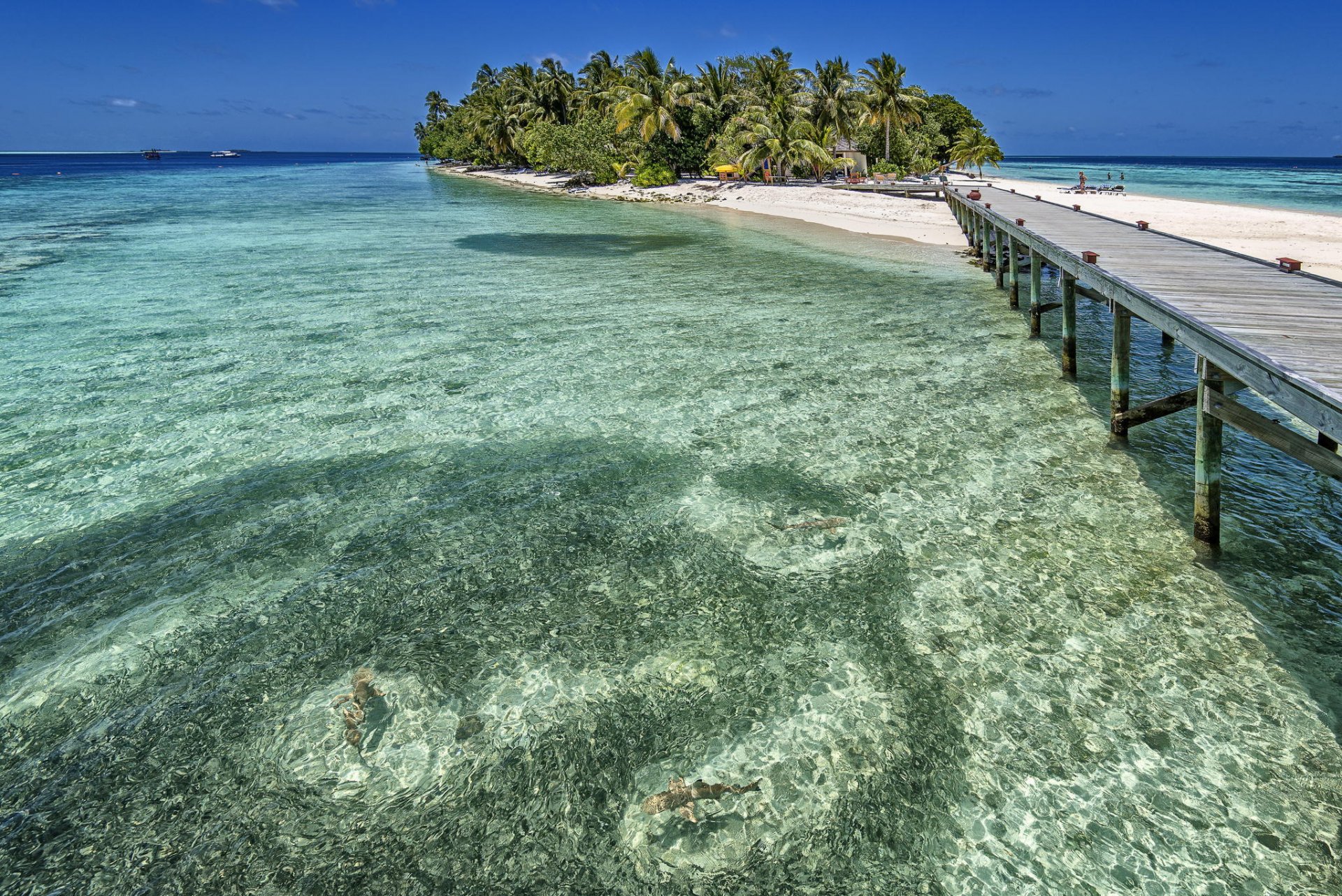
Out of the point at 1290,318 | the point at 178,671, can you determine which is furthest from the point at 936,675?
the point at 178,671

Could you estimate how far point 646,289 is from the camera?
20.9 meters

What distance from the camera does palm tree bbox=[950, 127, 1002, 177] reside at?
64.4 metres

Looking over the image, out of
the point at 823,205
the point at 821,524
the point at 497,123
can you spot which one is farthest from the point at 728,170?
the point at 821,524

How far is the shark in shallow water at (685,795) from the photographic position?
4438 mm

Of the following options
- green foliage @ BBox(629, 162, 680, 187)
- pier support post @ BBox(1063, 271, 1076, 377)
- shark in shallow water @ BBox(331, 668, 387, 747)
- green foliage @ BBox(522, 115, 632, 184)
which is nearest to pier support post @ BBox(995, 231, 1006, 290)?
pier support post @ BBox(1063, 271, 1076, 377)

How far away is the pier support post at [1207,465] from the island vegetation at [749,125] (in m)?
49.7

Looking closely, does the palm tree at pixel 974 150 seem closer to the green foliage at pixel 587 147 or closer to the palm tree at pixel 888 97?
the palm tree at pixel 888 97

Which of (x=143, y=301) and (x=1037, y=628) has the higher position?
(x=143, y=301)

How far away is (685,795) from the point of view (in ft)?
14.8

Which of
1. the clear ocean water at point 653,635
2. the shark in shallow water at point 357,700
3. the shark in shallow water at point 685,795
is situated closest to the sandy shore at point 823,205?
the clear ocean water at point 653,635

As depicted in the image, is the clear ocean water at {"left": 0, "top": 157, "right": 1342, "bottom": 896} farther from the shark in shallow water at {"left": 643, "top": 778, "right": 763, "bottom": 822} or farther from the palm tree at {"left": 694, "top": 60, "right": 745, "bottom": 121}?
the palm tree at {"left": 694, "top": 60, "right": 745, "bottom": 121}

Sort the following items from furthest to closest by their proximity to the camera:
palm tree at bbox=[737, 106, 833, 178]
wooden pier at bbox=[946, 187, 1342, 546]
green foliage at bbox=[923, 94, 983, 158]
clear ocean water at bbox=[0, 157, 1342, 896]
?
green foliage at bbox=[923, 94, 983, 158], palm tree at bbox=[737, 106, 833, 178], wooden pier at bbox=[946, 187, 1342, 546], clear ocean water at bbox=[0, 157, 1342, 896]

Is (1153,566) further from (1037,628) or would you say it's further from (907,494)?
(907,494)

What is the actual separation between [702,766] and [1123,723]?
9.62ft
